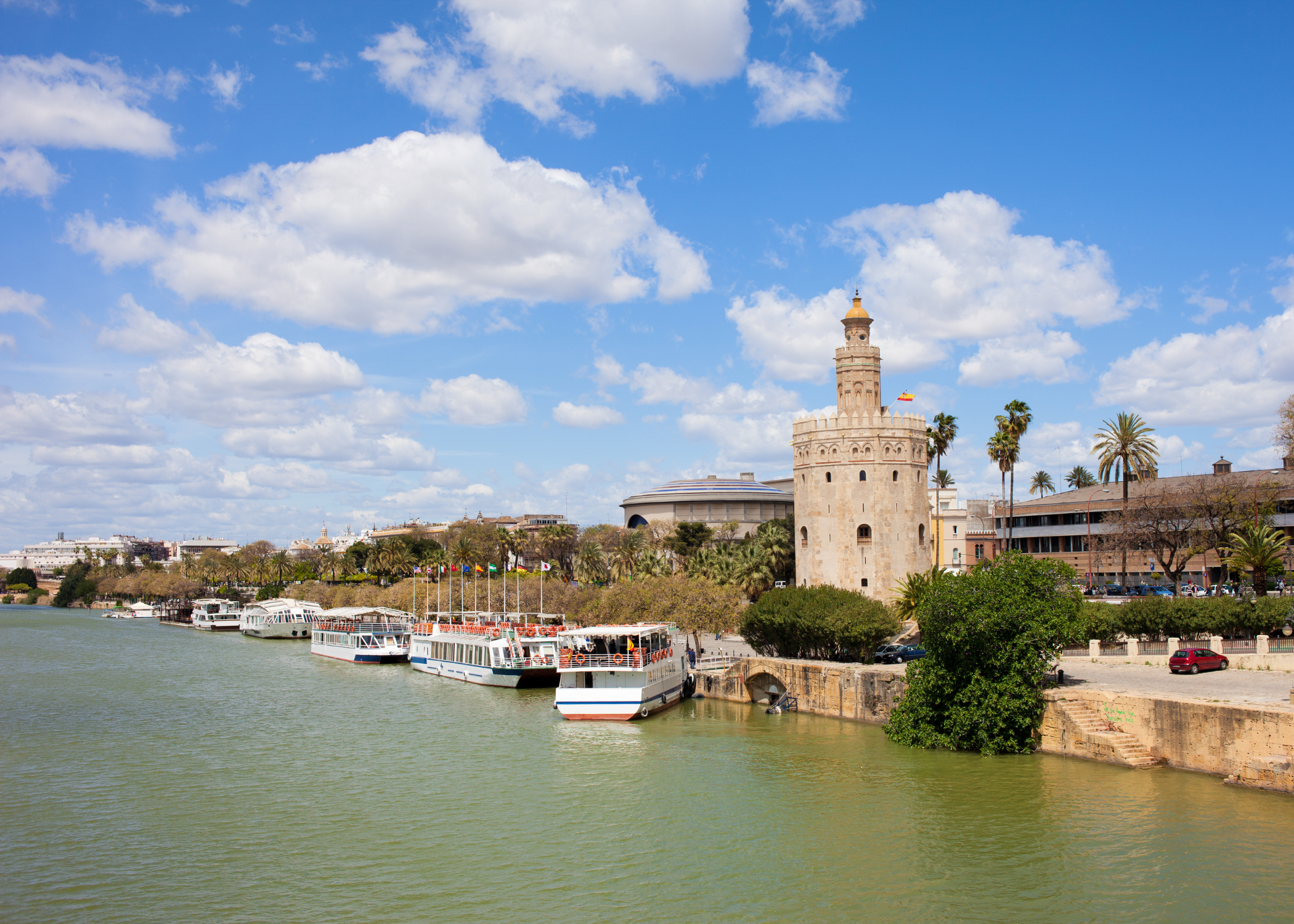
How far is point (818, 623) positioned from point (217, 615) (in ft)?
304

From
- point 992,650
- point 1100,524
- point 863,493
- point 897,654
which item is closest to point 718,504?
point 1100,524

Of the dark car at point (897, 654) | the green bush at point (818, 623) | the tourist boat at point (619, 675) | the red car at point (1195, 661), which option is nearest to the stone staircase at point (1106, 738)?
the red car at point (1195, 661)

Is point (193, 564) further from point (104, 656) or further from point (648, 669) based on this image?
point (648, 669)

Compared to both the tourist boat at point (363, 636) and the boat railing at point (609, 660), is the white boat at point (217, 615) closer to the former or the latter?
the tourist boat at point (363, 636)

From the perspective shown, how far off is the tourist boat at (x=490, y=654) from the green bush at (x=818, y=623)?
502 inches

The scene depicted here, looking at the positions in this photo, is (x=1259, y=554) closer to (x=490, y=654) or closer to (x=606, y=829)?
(x=606, y=829)

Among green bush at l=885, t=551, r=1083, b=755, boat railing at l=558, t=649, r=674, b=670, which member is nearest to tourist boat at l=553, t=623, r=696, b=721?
boat railing at l=558, t=649, r=674, b=670

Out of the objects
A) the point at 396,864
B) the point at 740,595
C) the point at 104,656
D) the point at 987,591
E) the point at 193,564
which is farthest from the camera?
the point at 193,564

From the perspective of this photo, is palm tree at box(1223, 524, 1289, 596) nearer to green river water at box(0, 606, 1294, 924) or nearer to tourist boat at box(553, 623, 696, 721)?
green river water at box(0, 606, 1294, 924)

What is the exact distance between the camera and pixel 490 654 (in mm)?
54344

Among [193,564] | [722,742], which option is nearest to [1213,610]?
[722,742]

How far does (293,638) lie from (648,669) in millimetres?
64304

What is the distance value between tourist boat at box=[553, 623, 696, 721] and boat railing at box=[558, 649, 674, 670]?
28 millimetres

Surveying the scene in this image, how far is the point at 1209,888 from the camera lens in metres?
20.1
